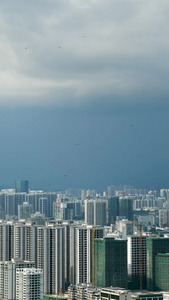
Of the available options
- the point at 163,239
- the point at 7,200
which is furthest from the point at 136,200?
the point at 163,239

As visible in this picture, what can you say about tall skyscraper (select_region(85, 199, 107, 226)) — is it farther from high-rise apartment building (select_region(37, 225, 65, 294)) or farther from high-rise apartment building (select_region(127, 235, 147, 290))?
high-rise apartment building (select_region(37, 225, 65, 294))

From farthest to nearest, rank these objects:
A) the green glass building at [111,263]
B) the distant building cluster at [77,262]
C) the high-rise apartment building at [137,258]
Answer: the high-rise apartment building at [137,258], the green glass building at [111,263], the distant building cluster at [77,262]

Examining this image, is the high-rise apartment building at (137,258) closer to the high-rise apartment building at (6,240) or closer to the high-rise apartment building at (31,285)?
the high-rise apartment building at (6,240)

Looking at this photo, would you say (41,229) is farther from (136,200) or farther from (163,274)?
(136,200)

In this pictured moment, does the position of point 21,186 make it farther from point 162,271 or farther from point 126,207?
point 162,271

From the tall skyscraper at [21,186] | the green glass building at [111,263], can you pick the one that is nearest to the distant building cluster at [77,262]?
the green glass building at [111,263]

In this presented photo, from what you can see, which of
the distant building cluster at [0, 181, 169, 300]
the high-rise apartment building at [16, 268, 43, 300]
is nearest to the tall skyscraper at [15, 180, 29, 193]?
the distant building cluster at [0, 181, 169, 300]
